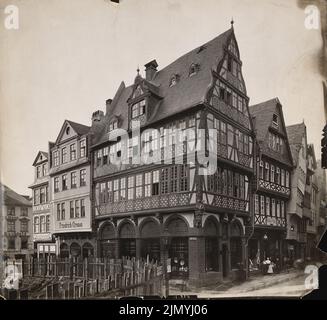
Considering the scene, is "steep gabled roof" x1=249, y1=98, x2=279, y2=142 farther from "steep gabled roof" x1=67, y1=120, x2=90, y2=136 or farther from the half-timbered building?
"steep gabled roof" x1=67, y1=120, x2=90, y2=136

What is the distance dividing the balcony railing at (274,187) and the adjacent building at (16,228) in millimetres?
3642

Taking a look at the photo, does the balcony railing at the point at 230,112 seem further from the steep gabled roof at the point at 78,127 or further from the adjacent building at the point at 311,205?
the steep gabled roof at the point at 78,127

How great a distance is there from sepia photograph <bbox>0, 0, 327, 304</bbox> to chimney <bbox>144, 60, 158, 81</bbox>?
0.05 ft

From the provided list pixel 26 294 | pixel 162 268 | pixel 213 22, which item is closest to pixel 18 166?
pixel 26 294

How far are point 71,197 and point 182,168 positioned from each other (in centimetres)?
196

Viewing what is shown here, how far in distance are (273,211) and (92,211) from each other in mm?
2887

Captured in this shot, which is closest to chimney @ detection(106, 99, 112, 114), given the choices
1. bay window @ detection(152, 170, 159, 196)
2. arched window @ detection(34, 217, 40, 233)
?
bay window @ detection(152, 170, 159, 196)

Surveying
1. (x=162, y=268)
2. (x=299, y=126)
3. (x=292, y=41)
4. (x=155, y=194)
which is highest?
(x=292, y=41)

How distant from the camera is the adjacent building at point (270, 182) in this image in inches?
287

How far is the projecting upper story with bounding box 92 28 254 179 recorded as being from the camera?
699cm

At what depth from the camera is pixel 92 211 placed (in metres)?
7.54

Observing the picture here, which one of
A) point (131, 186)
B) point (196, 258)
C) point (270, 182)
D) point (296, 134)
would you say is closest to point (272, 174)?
point (270, 182)

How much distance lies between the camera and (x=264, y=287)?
23.2ft
